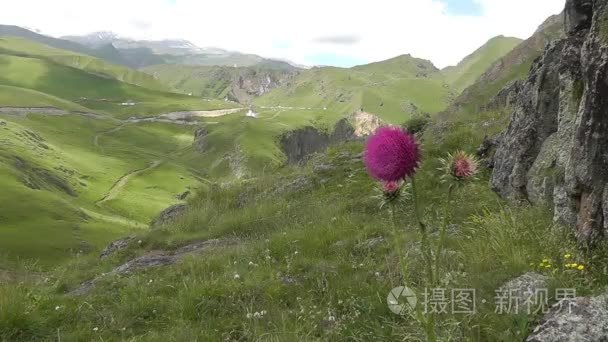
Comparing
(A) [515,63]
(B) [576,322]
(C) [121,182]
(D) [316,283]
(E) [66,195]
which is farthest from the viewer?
(C) [121,182]

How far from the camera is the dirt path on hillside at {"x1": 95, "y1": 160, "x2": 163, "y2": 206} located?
14445 cm

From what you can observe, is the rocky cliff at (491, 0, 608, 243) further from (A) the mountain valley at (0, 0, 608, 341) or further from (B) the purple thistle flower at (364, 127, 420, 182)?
(B) the purple thistle flower at (364, 127, 420, 182)

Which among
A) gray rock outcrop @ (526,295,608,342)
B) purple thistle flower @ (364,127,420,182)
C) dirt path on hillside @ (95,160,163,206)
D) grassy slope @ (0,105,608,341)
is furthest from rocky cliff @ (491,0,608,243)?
dirt path on hillside @ (95,160,163,206)

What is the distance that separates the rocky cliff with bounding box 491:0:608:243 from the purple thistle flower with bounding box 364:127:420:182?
387cm

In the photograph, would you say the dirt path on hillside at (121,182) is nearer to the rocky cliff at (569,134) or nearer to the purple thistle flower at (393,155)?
the rocky cliff at (569,134)

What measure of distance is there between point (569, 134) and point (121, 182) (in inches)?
6671

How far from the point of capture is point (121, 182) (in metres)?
164

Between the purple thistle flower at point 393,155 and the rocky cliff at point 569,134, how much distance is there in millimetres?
3870

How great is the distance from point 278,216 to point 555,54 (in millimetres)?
9230

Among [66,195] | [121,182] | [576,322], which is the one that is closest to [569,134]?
[576,322]

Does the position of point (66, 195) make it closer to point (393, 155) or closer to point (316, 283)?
point (316, 283)

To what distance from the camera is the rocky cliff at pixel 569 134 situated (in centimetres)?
697

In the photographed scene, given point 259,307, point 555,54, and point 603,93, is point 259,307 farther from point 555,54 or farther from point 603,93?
point 555,54

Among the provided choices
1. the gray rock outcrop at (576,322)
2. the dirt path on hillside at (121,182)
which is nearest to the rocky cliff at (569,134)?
the gray rock outcrop at (576,322)
